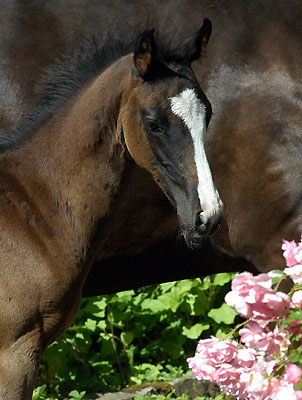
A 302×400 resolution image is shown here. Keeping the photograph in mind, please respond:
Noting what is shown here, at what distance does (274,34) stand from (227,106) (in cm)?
45

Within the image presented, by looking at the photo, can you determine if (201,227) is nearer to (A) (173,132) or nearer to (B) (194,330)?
→ (A) (173,132)

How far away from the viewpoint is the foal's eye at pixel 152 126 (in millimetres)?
3244

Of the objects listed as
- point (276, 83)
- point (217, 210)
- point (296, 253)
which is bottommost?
point (276, 83)

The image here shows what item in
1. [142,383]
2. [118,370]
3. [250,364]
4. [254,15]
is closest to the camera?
[250,364]

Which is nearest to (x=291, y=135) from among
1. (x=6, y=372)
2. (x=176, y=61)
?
(x=176, y=61)

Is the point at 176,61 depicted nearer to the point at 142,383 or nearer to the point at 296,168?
the point at 296,168

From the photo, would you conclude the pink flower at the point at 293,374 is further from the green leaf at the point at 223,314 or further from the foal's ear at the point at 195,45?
the green leaf at the point at 223,314

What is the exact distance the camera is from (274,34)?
4.17 m

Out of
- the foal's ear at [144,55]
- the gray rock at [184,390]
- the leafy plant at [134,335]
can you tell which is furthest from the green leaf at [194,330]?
the foal's ear at [144,55]

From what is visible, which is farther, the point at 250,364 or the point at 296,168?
the point at 296,168

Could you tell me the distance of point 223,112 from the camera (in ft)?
13.2

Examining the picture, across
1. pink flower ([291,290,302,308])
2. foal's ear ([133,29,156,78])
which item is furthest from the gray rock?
pink flower ([291,290,302,308])

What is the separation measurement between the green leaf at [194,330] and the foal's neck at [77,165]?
7.54 feet

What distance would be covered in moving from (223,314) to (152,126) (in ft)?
8.31
